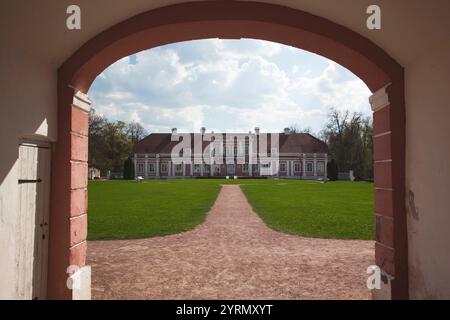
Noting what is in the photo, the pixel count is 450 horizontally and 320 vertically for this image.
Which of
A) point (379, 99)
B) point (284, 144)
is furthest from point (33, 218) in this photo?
point (284, 144)

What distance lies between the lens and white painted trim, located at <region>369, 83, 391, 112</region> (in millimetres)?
4248

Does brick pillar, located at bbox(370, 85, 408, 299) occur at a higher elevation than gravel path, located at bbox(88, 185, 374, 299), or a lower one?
higher

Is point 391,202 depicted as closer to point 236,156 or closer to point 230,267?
point 230,267

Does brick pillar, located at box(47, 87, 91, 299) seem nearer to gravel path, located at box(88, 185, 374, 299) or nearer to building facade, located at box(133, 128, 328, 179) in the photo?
gravel path, located at box(88, 185, 374, 299)

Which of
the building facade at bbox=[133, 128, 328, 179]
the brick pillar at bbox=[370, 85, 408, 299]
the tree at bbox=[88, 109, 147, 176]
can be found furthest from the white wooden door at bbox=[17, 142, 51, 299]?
the building facade at bbox=[133, 128, 328, 179]

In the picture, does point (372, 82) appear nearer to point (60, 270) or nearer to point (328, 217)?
point (60, 270)

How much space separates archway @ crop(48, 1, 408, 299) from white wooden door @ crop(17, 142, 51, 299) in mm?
99

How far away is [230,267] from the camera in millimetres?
6289

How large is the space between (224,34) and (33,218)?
3.23 metres

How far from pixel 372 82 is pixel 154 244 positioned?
20.2 feet

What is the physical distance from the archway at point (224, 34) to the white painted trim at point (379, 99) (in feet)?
0.08

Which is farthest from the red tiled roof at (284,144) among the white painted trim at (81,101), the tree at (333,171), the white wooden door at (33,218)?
the white wooden door at (33,218)

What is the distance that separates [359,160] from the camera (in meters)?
48.7
